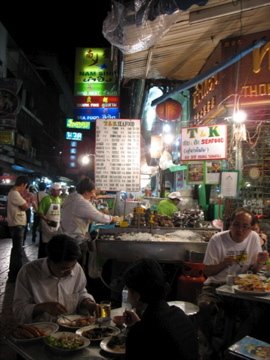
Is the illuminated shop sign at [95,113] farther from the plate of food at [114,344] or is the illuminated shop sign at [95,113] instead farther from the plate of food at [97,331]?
the plate of food at [114,344]

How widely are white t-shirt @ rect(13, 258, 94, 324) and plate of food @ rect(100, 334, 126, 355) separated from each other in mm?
726

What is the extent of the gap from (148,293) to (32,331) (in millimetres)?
1189

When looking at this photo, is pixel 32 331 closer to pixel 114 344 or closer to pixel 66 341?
pixel 66 341

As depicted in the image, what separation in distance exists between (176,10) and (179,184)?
8.98 m

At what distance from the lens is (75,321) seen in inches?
131

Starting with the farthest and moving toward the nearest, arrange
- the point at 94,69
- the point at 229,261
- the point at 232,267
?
the point at 94,69, the point at 232,267, the point at 229,261

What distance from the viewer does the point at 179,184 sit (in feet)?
47.6

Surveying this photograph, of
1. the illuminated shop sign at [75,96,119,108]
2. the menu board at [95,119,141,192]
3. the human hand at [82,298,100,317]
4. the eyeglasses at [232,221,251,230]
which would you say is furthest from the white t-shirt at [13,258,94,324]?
the illuminated shop sign at [75,96,119,108]

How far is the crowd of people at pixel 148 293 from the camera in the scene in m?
2.28

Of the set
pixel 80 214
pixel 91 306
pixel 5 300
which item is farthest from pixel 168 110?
pixel 91 306

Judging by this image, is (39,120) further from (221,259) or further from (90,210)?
(221,259)

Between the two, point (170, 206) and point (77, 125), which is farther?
point (77, 125)

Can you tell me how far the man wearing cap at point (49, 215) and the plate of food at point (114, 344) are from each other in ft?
21.2

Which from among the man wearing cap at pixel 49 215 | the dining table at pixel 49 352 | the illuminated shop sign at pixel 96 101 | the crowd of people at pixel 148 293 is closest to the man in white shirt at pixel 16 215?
the man wearing cap at pixel 49 215
